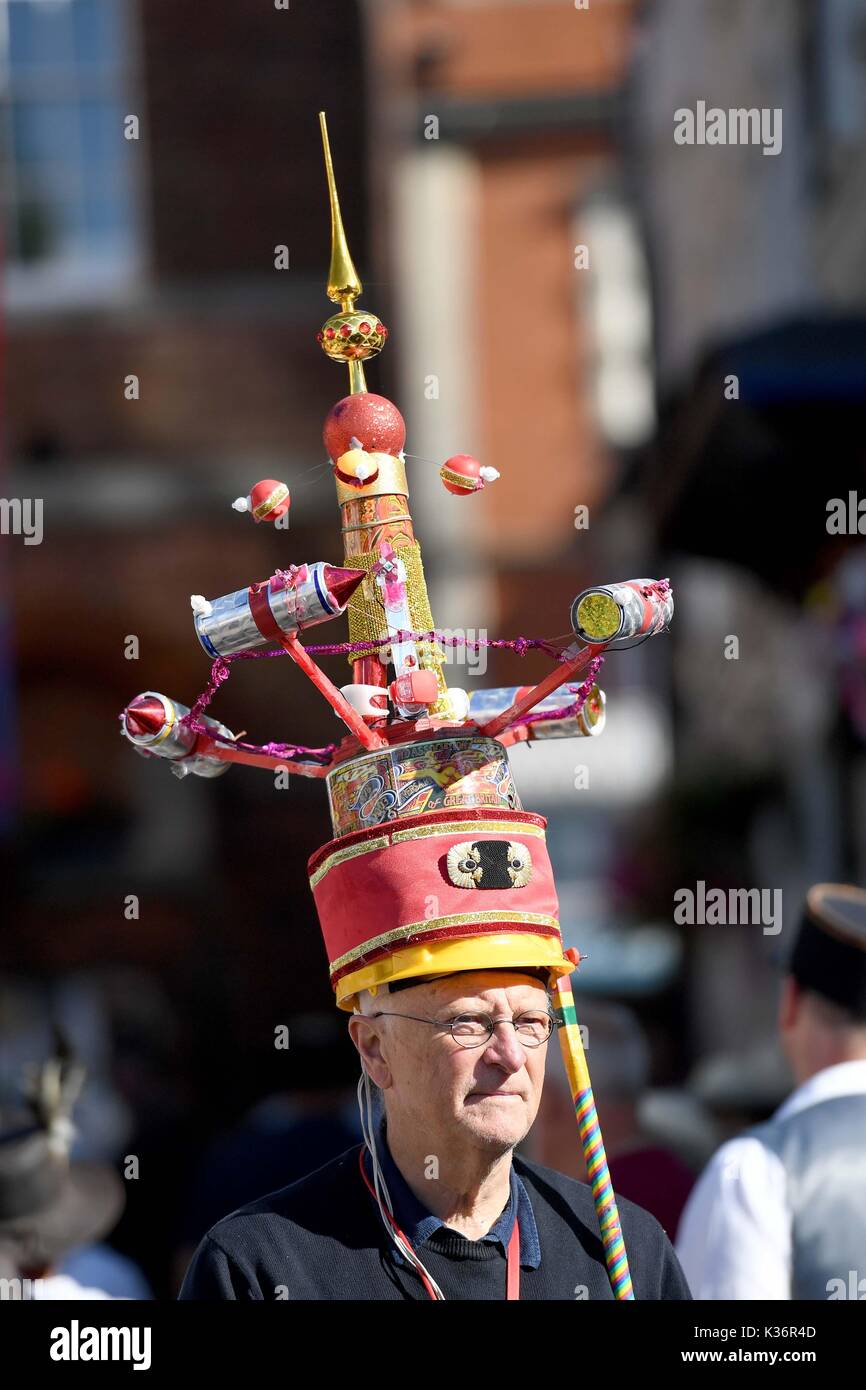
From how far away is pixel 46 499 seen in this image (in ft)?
45.3

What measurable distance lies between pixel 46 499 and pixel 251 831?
2722 millimetres

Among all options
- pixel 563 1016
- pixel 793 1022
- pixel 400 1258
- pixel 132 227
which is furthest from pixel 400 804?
pixel 132 227

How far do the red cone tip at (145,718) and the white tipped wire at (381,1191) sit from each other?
56cm

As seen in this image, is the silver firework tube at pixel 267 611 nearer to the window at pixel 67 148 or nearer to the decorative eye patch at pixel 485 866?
the decorative eye patch at pixel 485 866

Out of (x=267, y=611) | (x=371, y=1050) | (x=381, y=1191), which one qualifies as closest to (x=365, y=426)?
(x=267, y=611)

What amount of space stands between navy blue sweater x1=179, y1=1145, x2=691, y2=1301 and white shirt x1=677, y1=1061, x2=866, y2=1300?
15.1 inches

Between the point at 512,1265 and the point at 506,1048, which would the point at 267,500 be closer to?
the point at 506,1048

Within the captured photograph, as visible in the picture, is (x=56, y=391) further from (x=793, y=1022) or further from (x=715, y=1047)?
(x=793, y=1022)

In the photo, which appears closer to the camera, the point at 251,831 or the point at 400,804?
the point at 400,804

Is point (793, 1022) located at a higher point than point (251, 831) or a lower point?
lower

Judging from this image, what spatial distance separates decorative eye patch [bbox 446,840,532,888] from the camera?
269cm

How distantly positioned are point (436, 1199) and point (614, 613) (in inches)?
33.7

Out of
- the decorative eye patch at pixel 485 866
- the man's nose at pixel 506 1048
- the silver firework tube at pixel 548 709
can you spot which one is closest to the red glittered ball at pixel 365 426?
the silver firework tube at pixel 548 709

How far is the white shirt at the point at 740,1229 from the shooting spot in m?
3.22
